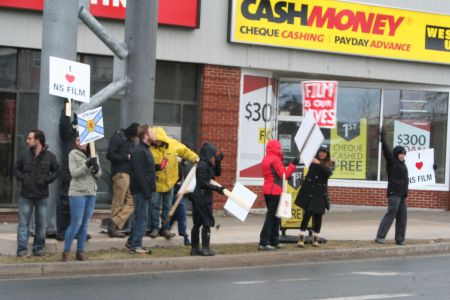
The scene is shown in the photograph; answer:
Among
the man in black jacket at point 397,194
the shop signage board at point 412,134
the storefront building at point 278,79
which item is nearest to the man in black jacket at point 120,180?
the storefront building at point 278,79

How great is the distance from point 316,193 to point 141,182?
10.5ft

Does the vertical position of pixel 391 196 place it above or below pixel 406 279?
above

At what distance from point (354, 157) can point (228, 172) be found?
3.79 metres

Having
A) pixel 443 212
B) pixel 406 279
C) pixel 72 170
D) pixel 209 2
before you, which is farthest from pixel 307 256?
pixel 443 212

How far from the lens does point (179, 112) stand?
1616cm

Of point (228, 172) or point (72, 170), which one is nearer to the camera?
point (72, 170)

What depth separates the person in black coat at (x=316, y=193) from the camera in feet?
39.0

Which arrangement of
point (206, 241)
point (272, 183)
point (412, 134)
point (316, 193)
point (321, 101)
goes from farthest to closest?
point (412, 134) < point (321, 101) < point (316, 193) < point (272, 183) < point (206, 241)

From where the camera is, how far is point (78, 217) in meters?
9.82

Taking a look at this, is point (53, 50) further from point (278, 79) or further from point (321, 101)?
point (278, 79)

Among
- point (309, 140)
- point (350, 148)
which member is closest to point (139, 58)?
point (309, 140)

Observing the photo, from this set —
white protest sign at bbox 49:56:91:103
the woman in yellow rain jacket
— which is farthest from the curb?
white protest sign at bbox 49:56:91:103

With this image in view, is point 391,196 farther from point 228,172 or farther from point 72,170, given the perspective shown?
point 72,170

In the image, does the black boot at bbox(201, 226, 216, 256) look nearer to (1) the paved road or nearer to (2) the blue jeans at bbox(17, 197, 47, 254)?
(1) the paved road
